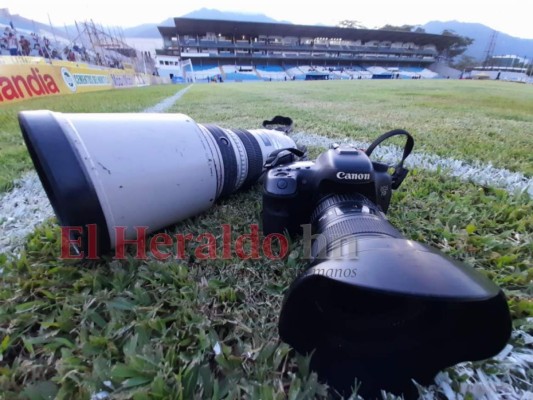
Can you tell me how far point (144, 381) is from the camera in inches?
21.7

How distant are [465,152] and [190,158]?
1.83m

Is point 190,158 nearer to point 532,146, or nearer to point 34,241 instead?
point 34,241

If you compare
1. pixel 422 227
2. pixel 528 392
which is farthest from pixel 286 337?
pixel 422 227

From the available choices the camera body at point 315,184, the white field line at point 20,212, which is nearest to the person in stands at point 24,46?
the white field line at point 20,212

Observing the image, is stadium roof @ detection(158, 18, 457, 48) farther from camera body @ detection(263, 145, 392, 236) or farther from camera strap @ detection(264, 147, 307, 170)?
camera body @ detection(263, 145, 392, 236)

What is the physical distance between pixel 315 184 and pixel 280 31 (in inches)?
1500

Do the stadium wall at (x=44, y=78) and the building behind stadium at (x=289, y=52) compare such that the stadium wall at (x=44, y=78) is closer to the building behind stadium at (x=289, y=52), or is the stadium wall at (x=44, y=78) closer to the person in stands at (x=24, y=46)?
the person in stands at (x=24, y=46)

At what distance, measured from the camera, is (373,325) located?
0.57 metres

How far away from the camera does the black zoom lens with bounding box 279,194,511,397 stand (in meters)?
0.46

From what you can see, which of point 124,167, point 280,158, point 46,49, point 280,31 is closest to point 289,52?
point 280,31

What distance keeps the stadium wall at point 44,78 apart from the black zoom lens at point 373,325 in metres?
6.44

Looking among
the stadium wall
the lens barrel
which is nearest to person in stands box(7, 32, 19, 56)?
the stadium wall

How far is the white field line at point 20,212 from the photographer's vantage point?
39.8 inches

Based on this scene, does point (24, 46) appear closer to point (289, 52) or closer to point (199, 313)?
point (199, 313)
